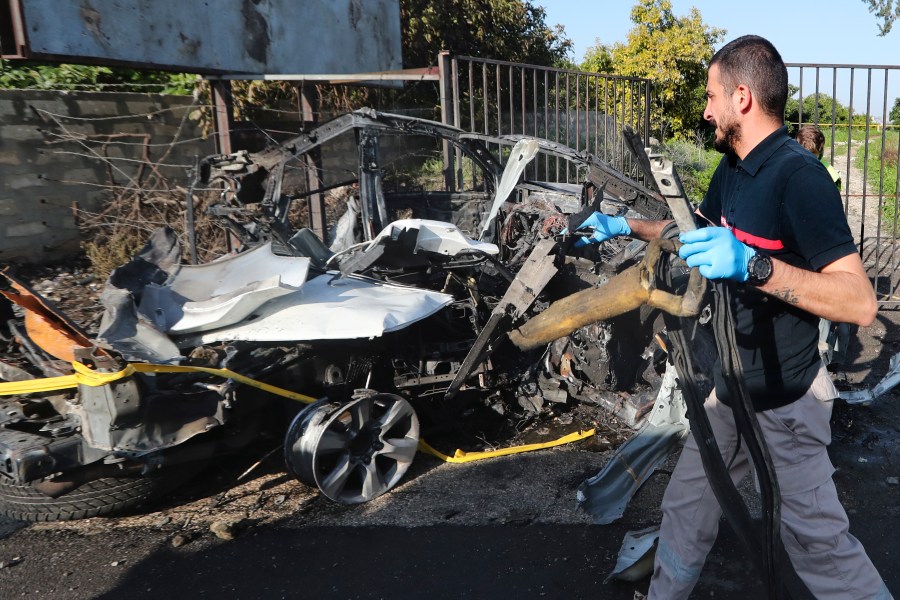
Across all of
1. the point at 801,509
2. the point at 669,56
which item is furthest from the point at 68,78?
the point at 669,56

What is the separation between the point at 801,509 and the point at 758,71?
131 cm

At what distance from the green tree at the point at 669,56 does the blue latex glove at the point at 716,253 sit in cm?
1557

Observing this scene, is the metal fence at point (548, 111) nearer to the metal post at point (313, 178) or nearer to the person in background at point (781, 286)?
the metal post at point (313, 178)

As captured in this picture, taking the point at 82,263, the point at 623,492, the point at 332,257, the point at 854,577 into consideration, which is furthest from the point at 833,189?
the point at 82,263

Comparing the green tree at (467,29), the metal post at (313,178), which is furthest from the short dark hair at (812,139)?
the green tree at (467,29)

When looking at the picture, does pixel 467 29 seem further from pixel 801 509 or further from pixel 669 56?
pixel 801 509

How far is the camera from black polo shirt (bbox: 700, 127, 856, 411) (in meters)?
1.94

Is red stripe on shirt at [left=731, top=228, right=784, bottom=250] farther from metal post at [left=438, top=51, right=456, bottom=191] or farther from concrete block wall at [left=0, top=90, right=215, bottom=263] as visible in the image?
concrete block wall at [left=0, top=90, right=215, bottom=263]

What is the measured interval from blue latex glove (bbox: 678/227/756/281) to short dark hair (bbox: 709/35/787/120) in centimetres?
51

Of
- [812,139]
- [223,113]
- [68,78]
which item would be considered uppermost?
[68,78]

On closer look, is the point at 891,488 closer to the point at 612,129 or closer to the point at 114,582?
the point at 114,582

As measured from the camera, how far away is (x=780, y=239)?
6.83 ft

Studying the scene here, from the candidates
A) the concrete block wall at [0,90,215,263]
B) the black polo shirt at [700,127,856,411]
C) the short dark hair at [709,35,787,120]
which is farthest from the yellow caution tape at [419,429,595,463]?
the concrete block wall at [0,90,215,263]

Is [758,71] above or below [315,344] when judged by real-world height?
above
